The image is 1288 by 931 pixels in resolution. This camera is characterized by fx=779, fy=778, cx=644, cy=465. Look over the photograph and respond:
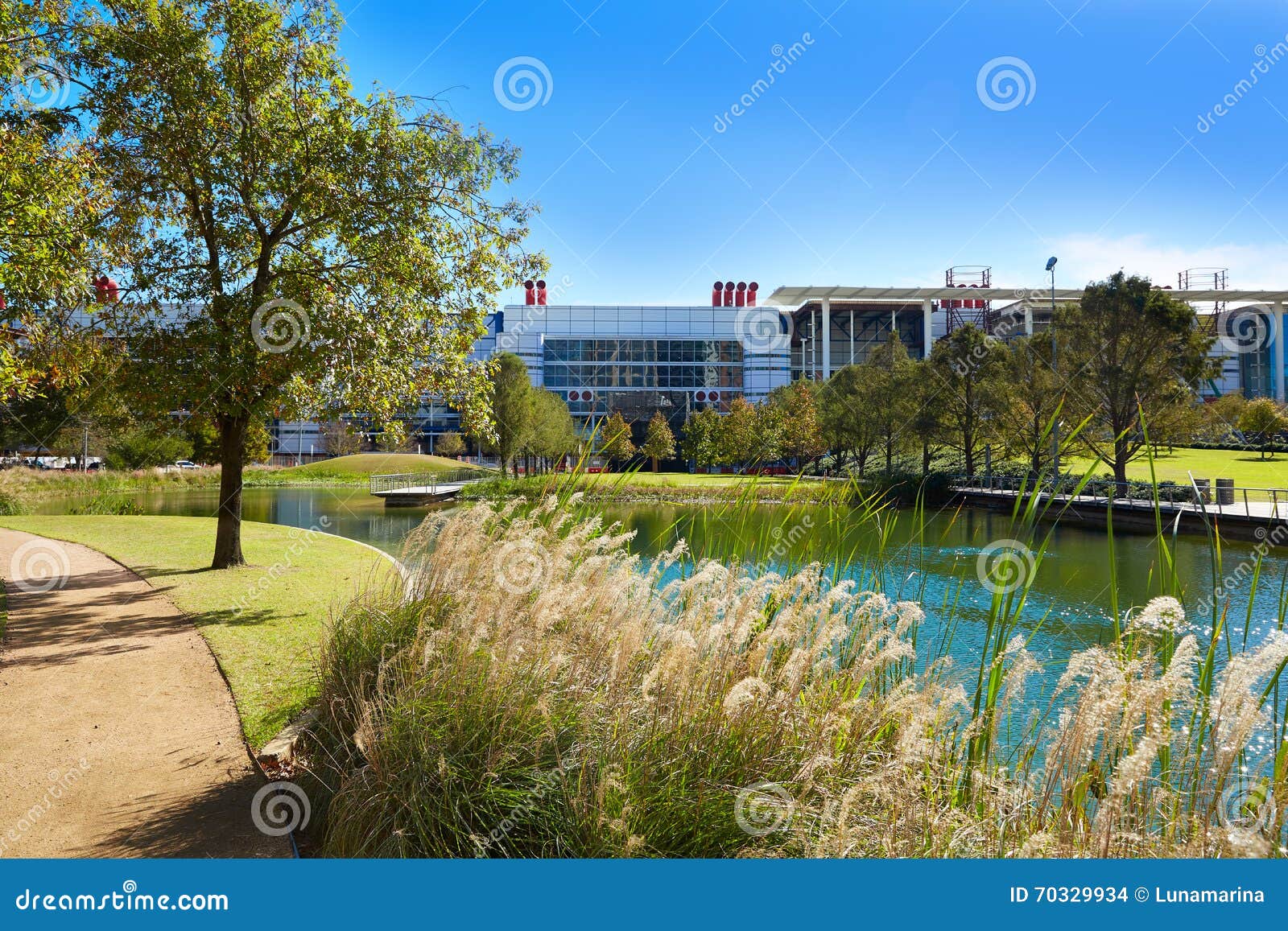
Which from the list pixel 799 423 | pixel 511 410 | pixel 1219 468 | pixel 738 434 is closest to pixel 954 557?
pixel 799 423

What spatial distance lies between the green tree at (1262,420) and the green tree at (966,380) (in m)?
14.2

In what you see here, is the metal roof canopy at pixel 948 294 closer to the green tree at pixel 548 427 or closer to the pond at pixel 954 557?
the green tree at pixel 548 427

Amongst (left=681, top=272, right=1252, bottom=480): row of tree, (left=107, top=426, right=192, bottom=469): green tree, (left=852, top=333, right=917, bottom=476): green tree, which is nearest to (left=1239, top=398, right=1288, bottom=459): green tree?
(left=681, top=272, right=1252, bottom=480): row of tree

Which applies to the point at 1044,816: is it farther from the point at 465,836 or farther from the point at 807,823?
the point at 465,836

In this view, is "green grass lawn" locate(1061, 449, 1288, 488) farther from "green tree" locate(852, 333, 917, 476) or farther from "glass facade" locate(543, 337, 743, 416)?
"glass facade" locate(543, 337, 743, 416)

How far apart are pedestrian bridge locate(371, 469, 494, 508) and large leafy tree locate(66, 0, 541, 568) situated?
22585 mm

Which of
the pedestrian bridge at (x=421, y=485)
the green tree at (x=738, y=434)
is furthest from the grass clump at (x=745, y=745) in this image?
the green tree at (x=738, y=434)

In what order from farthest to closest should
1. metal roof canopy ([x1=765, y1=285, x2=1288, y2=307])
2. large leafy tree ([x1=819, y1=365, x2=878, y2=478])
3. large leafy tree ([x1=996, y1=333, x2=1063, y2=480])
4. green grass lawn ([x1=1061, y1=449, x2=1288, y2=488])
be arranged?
metal roof canopy ([x1=765, y1=285, x2=1288, y2=307])
large leafy tree ([x1=819, y1=365, x2=878, y2=478])
green grass lawn ([x1=1061, y1=449, x2=1288, y2=488])
large leafy tree ([x1=996, y1=333, x2=1063, y2=480])

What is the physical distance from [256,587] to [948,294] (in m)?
68.8

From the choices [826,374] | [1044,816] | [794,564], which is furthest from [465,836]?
[826,374]

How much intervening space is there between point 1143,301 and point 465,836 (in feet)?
99.9

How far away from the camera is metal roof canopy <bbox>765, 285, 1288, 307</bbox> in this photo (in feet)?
211

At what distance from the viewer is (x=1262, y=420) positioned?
38.2 meters

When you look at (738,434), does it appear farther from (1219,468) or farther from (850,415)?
(1219,468)
